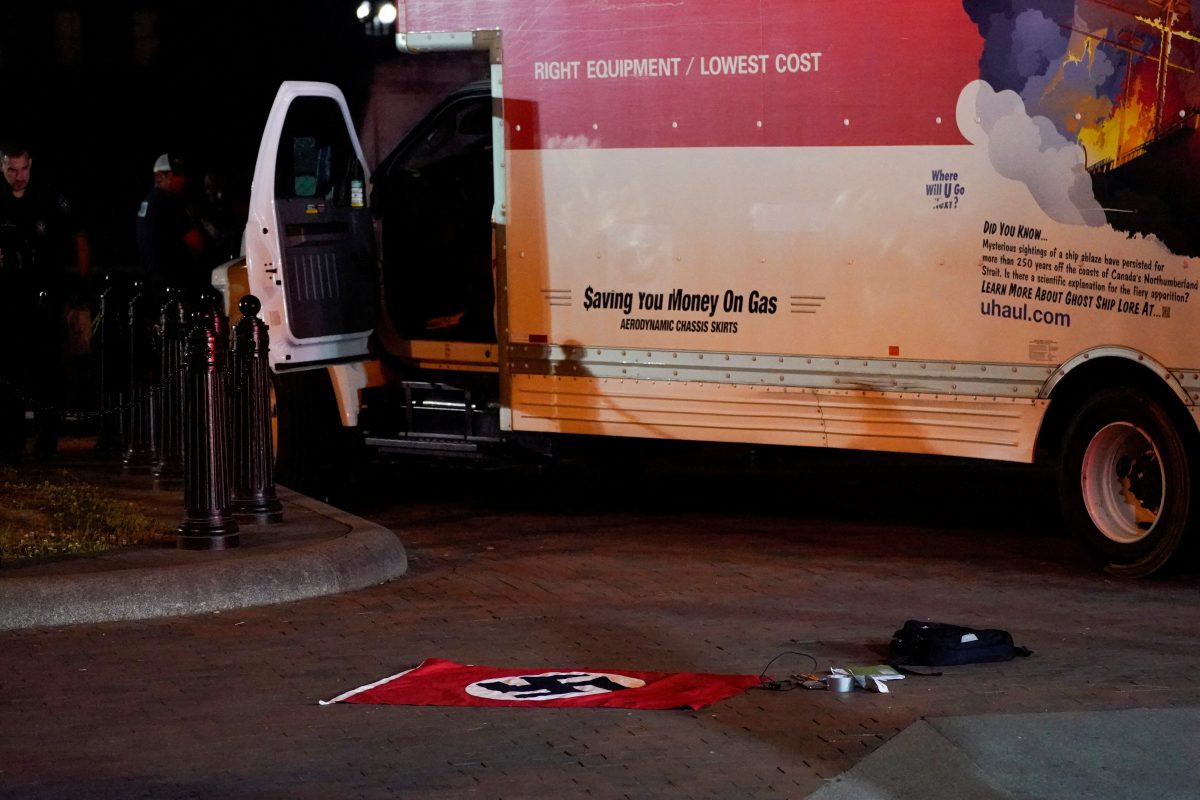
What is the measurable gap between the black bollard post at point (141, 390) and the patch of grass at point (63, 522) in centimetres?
88

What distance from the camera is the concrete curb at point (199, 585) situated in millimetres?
7863

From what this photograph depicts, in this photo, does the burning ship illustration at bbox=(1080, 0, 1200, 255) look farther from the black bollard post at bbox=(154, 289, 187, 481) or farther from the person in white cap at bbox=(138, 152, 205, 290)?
the person in white cap at bbox=(138, 152, 205, 290)

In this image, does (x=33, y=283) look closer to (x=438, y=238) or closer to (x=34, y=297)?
(x=34, y=297)

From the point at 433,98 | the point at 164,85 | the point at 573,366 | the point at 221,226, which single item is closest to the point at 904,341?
the point at 573,366

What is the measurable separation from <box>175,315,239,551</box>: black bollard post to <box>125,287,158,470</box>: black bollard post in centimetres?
299

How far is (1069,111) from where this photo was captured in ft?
29.0

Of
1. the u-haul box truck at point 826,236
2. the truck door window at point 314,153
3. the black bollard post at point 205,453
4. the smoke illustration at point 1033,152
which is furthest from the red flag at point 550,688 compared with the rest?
the truck door window at point 314,153

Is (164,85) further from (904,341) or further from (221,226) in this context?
(904,341)

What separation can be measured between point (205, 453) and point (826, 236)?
331 cm

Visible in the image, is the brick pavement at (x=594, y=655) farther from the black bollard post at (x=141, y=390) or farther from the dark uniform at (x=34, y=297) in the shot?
the dark uniform at (x=34, y=297)

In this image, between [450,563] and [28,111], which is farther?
[28,111]

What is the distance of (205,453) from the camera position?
29.3 feet

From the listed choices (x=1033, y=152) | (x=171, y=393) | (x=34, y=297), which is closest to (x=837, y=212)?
(x=1033, y=152)

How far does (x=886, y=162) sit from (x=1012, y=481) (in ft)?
13.0
